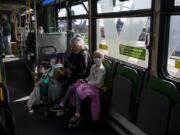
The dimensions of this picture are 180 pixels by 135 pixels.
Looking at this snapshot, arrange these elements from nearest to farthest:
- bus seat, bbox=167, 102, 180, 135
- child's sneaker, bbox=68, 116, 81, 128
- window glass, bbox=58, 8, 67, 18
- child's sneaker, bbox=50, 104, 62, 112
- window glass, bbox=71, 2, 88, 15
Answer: bus seat, bbox=167, 102, 180, 135
child's sneaker, bbox=68, 116, 81, 128
child's sneaker, bbox=50, 104, 62, 112
window glass, bbox=71, 2, 88, 15
window glass, bbox=58, 8, 67, 18

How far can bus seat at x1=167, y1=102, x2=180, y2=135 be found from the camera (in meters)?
2.15

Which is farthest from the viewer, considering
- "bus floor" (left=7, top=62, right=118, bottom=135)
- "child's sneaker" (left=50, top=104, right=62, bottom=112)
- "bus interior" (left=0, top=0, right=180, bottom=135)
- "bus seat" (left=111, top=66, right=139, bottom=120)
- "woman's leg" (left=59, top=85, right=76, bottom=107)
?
"child's sneaker" (left=50, top=104, right=62, bottom=112)

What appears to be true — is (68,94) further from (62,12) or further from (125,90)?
(62,12)

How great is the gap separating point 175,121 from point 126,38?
158cm

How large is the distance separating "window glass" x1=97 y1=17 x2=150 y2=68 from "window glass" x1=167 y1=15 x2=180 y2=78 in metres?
0.33

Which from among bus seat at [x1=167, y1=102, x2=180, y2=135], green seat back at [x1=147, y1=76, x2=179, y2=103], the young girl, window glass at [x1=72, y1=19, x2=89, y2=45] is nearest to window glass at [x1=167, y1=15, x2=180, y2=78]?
green seat back at [x1=147, y1=76, x2=179, y2=103]

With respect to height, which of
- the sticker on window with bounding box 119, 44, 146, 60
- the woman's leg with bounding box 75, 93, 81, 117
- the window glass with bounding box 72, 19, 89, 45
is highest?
the window glass with bounding box 72, 19, 89, 45

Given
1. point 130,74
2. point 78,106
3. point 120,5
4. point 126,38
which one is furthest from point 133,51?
point 78,106

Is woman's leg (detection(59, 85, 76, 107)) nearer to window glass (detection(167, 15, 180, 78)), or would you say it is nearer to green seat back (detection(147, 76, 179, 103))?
green seat back (detection(147, 76, 179, 103))

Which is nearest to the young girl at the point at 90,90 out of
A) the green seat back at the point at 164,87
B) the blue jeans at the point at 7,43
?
the green seat back at the point at 164,87

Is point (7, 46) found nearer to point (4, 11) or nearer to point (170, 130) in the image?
point (4, 11)

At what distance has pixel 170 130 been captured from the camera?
2.23 metres

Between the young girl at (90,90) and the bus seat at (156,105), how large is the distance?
745 mm

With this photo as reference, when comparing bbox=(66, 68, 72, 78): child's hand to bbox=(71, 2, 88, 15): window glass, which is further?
bbox=(71, 2, 88, 15): window glass
